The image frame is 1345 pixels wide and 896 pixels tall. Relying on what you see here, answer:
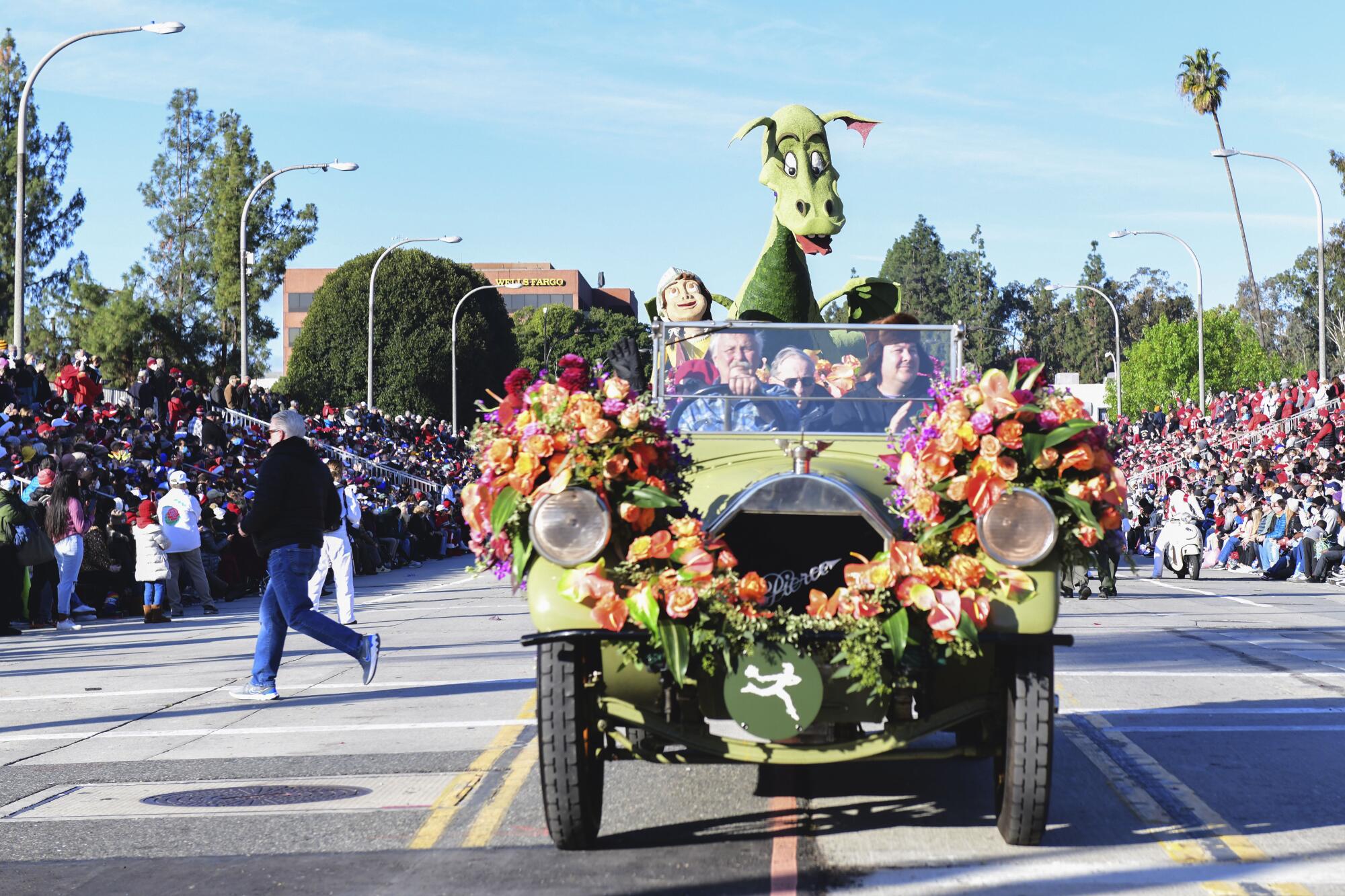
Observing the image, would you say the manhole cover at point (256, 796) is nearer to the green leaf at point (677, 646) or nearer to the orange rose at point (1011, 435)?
the green leaf at point (677, 646)

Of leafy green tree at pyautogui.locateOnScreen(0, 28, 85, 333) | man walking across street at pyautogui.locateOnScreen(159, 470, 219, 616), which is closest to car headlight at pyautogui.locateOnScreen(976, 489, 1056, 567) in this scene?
man walking across street at pyautogui.locateOnScreen(159, 470, 219, 616)

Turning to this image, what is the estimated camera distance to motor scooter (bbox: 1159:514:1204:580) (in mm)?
26250

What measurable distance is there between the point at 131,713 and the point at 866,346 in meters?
5.46

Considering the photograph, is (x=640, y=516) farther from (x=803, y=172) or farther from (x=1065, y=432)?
(x=803, y=172)

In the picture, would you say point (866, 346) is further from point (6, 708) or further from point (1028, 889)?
point (6, 708)

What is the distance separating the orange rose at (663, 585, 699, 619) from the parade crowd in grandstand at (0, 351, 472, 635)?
Answer: 39.1ft

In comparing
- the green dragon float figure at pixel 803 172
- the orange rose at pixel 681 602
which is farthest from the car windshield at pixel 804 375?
the green dragon float figure at pixel 803 172

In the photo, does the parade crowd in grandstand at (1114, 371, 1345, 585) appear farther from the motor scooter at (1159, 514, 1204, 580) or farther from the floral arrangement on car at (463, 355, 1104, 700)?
the floral arrangement on car at (463, 355, 1104, 700)

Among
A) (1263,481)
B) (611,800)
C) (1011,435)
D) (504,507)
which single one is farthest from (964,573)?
(1263,481)

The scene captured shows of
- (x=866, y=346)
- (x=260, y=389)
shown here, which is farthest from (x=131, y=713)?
(x=260, y=389)

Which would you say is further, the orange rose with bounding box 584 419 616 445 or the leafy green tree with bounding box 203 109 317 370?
the leafy green tree with bounding box 203 109 317 370

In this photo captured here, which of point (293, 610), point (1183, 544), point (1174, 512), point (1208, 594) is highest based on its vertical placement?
point (293, 610)

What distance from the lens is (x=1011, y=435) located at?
5.62m

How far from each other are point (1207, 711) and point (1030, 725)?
446cm
